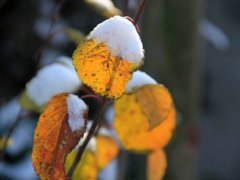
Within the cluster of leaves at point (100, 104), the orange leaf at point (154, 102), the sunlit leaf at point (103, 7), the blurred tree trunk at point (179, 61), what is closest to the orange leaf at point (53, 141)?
the cluster of leaves at point (100, 104)

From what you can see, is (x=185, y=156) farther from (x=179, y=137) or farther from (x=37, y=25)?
(x=37, y=25)

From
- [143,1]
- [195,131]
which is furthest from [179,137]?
[143,1]

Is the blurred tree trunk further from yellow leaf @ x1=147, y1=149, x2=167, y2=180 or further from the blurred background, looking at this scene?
yellow leaf @ x1=147, y1=149, x2=167, y2=180

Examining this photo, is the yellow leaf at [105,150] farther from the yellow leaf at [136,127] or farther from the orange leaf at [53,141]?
the orange leaf at [53,141]

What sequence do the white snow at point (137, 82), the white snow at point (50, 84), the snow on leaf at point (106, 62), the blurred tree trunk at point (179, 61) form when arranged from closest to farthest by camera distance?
the snow on leaf at point (106, 62), the white snow at point (137, 82), the white snow at point (50, 84), the blurred tree trunk at point (179, 61)

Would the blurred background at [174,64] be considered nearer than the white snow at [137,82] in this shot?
No

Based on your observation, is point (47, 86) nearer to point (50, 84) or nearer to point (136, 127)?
point (50, 84)

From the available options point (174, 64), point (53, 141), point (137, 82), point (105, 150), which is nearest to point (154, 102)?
point (137, 82)

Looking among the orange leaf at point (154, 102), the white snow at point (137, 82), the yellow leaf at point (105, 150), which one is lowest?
the yellow leaf at point (105, 150)
